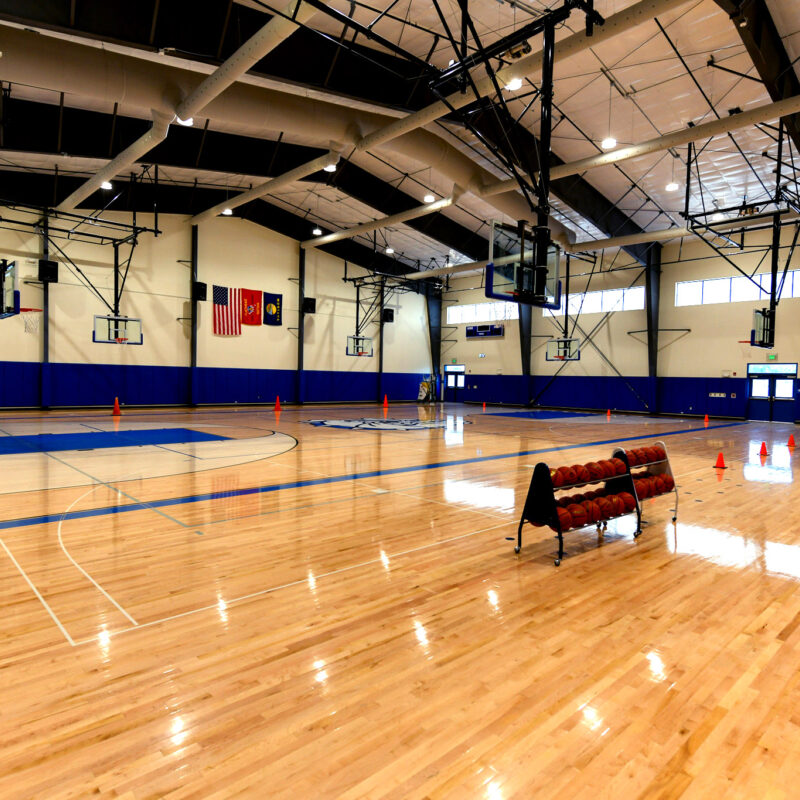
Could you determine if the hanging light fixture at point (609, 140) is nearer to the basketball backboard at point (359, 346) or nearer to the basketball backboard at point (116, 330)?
the basketball backboard at point (359, 346)

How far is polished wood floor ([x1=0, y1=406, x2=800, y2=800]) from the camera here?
2.23 metres

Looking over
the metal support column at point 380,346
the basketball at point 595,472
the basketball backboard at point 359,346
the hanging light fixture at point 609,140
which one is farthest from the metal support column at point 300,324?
the basketball at point 595,472

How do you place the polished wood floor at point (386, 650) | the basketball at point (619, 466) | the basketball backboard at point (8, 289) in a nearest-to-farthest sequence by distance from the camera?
1. the polished wood floor at point (386, 650)
2. the basketball at point (619, 466)
3. the basketball backboard at point (8, 289)

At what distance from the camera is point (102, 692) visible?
275cm

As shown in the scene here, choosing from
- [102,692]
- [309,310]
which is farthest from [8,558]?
[309,310]

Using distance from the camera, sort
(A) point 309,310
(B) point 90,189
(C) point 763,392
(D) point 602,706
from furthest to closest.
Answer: (A) point 309,310 < (C) point 763,392 < (B) point 90,189 < (D) point 602,706

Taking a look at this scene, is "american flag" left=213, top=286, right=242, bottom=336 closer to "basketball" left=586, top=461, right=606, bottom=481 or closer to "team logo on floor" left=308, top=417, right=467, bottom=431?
"team logo on floor" left=308, top=417, right=467, bottom=431

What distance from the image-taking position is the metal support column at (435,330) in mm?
31469

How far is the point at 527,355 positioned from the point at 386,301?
806cm

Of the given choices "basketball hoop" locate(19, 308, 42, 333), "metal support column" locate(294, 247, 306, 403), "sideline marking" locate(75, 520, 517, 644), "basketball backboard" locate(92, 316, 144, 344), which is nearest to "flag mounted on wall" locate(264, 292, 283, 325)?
"metal support column" locate(294, 247, 306, 403)

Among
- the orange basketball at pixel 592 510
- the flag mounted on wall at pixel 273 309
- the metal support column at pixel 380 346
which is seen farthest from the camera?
the metal support column at pixel 380 346

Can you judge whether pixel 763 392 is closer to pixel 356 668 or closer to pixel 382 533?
pixel 382 533

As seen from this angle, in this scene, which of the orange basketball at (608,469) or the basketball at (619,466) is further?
the basketball at (619,466)

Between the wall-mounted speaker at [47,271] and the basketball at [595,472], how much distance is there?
19323 mm
